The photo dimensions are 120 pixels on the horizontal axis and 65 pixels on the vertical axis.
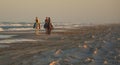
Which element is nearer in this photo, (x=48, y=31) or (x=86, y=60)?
(x=86, y=60)

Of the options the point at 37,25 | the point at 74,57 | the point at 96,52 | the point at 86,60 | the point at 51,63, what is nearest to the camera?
the point at 51,63

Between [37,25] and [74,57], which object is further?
[37,25]

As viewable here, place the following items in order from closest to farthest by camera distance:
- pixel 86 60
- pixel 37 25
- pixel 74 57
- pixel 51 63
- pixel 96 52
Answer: pixel 51 63 → pixel 86 60 → pixel 74 57 → pixel 96 52 → pixel 37 25

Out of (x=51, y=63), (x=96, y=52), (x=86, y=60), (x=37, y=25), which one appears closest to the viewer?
(x=51, y=63)

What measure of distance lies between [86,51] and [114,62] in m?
3.48

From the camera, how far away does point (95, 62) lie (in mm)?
11320

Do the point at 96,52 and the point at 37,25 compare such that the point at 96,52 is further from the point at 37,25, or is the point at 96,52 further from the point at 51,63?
the point at 37,25

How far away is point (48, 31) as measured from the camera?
35.6m

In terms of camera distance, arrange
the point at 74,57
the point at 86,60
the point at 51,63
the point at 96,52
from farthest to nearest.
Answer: the point at 96,52, the point at 74,57, the point at 86,60, the point at 51,63

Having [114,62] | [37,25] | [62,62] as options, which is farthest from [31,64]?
[37,25]

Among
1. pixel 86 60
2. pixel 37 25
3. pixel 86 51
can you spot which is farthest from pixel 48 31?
pixel 86 60

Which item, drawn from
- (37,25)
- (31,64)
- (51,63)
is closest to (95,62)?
(51,63)

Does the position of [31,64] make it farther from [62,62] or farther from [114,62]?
[114,62]

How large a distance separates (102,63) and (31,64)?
8.93ft
